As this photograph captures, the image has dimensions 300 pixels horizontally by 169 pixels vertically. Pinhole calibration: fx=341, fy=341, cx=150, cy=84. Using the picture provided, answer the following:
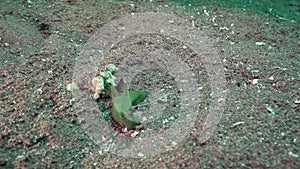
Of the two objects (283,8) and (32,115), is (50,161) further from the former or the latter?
(283,8)

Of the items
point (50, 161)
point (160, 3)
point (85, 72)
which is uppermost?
point (160, 3)

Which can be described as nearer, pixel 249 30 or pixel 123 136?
pixel 123 136

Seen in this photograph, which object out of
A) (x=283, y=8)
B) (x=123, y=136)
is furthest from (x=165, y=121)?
(x=283, y=8)

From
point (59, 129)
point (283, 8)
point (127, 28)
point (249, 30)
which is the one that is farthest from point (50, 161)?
point (283, 8)

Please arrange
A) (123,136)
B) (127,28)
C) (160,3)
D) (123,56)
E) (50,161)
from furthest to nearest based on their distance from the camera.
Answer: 1. (160,3)
2. (127,28)
3. (123,56)
4. (123,136)
5. (50,161)

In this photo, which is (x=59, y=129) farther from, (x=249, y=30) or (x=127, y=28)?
(x=249, y=30)

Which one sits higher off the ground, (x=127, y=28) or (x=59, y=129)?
(x=127, y=28)

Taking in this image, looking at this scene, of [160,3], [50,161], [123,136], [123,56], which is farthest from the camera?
[160,3]
